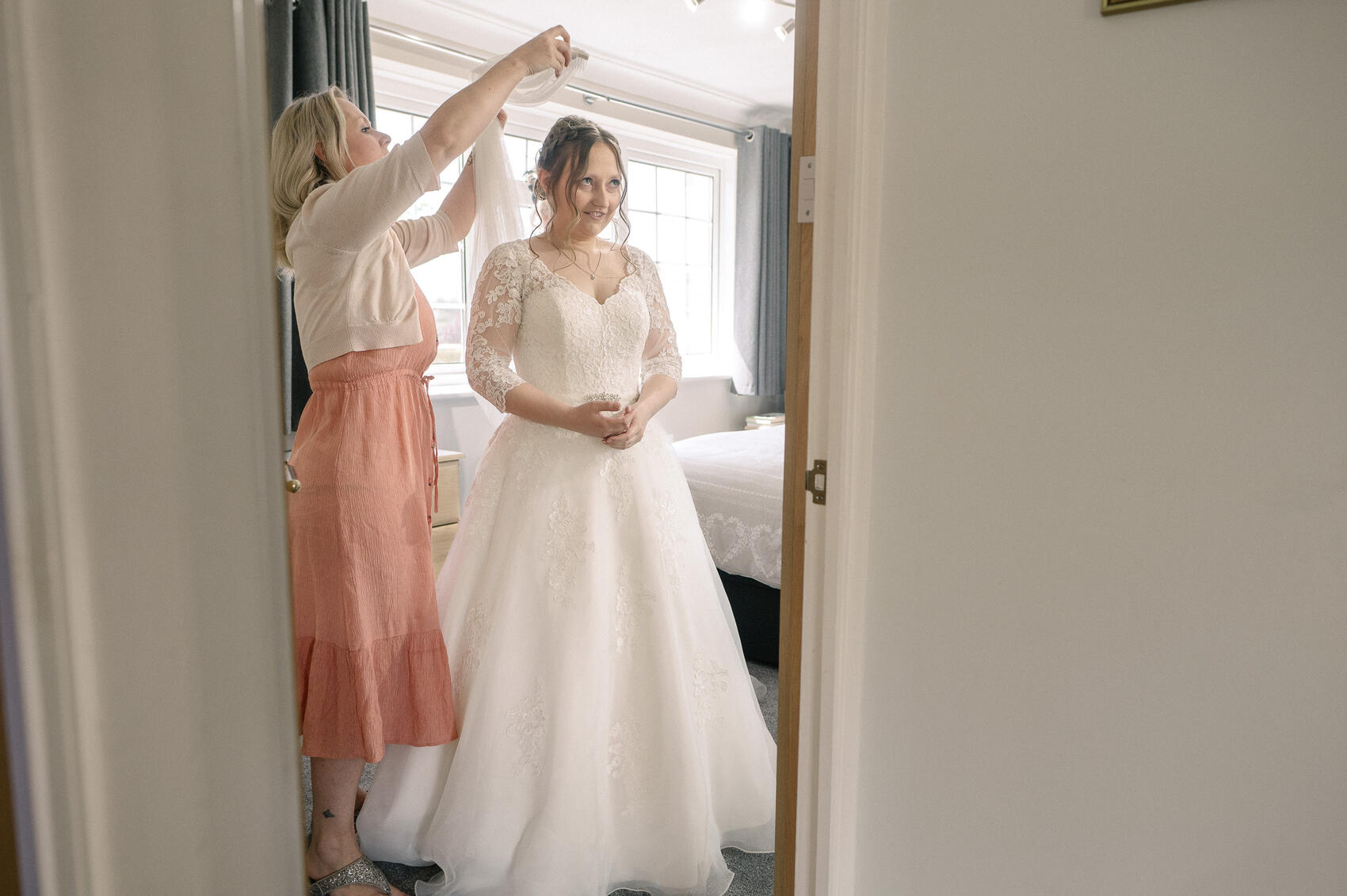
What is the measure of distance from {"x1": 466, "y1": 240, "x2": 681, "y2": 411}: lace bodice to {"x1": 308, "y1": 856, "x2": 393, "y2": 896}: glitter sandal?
978 mm

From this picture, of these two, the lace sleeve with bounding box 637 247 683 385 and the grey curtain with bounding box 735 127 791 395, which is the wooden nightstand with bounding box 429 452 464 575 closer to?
the lace sleeve with bounding box 637 247 683 385

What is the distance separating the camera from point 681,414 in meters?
5.18

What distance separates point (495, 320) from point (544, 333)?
0.11 m

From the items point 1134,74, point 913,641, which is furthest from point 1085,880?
point 1134,74

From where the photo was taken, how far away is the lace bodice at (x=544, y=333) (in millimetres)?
1888

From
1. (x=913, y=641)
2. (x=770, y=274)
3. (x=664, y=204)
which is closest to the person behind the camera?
(x=913, y=641)

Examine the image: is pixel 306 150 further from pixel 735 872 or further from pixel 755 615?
pixel 755 615

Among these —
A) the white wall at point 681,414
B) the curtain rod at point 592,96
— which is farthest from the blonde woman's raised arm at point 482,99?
the white wall at point 681,414

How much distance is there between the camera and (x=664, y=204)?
16.7 ft

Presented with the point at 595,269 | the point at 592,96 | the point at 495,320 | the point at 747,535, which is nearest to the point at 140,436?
the point at 495,320

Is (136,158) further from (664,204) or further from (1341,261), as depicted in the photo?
(664,204)

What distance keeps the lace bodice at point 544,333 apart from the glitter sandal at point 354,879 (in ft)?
3.21

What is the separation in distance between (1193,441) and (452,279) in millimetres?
3519

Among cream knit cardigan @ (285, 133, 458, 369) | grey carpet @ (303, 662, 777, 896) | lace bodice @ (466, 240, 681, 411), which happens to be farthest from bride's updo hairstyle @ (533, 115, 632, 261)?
grey carpet @ (303, 662, 777, 896)
